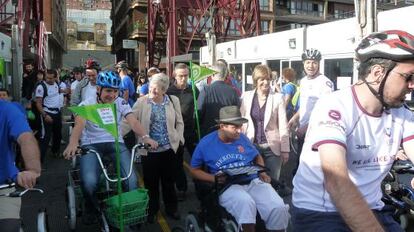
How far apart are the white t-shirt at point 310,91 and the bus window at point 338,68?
3.66m

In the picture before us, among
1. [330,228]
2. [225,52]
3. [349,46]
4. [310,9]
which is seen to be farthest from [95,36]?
[330,228]

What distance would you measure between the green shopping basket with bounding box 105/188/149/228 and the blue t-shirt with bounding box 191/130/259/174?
0.58 metres

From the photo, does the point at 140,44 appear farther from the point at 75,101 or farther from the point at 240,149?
the point at 240,149

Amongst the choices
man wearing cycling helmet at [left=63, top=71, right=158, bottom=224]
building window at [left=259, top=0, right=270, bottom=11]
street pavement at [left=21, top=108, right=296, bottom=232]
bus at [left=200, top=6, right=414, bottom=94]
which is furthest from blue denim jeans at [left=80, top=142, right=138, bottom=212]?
building window at [left=259, top=0, right=270, bottom=11]

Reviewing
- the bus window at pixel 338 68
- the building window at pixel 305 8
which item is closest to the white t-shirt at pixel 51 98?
the bus window at pixel 338 68

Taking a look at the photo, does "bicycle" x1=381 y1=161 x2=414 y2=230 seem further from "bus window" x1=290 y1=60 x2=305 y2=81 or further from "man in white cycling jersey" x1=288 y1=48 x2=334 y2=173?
"bus window" x1=290 y1=60 x2=305 y2=81

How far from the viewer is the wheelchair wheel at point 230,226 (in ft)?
11.5

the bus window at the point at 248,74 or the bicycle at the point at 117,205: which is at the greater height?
the bus window at the point at 248,74

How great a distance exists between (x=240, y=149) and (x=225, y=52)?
1335 cm

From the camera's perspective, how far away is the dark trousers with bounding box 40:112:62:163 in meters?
8.77

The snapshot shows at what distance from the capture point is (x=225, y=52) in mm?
17219

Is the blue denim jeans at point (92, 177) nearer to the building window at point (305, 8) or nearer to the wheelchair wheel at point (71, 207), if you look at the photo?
the wheelchair wheel at point (71, 207)

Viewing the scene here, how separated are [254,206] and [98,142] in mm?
1968

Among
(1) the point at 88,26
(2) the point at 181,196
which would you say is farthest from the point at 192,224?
(1) the point at 88,26
